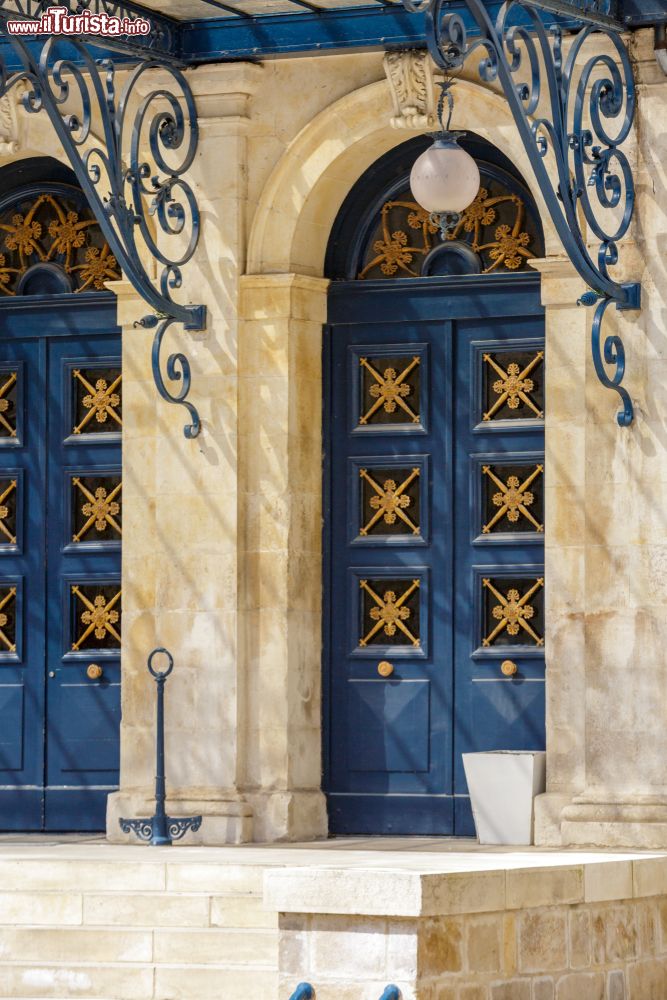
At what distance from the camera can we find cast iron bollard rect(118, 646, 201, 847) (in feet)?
44.0

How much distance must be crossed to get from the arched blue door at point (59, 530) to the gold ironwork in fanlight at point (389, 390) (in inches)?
63.6

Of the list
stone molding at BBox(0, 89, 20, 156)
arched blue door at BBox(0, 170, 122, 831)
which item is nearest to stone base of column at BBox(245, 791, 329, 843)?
arched blue door at BBox(0, 170, 122, 831)

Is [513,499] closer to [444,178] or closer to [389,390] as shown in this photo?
[389,390]

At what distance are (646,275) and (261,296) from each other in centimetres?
234

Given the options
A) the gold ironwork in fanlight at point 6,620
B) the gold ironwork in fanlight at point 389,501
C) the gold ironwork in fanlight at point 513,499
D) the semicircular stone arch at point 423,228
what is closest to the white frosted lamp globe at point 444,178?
the semicircular stone arch at point 423,228

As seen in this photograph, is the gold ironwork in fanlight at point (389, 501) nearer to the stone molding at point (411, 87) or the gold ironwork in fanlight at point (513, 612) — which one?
the gold ironwork in fanlight at point (513, 612)

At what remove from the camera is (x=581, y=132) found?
41.5 feet

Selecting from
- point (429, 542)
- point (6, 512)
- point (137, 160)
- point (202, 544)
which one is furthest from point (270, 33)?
point (6, 512)

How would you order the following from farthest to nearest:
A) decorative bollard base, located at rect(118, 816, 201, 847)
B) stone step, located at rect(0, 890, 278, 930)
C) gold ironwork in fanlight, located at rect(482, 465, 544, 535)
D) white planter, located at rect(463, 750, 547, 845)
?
gold ironwork in fanlight, located at rect(482, 465, 544, 535)
decorative bollard base, located at rect(118, 816, 201, 847)
white planter, located at rect(463, 750, 547, 845)
stone step, located at rect(0, 890, 278, 930)

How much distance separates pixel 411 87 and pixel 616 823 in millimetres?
4183

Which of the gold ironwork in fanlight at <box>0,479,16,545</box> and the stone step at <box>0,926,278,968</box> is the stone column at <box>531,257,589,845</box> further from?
the gold ironwork in fanlight at <box>0,479,16,545</box>

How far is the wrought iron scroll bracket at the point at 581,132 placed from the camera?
1208 centimetres

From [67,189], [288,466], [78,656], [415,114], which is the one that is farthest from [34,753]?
[415,114]

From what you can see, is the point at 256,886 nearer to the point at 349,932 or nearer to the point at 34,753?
the point at 349,932
